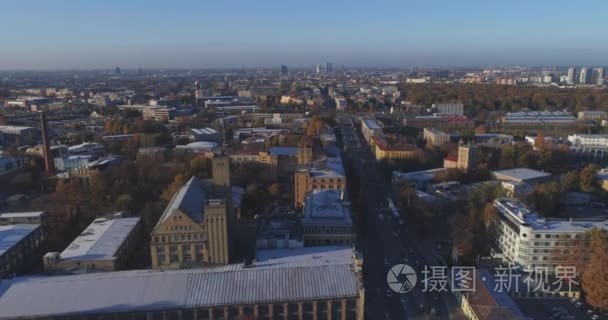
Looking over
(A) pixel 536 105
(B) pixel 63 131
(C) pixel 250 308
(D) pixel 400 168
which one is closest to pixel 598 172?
(D) pixel 400 168

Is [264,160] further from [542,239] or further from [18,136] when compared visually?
[18,136]

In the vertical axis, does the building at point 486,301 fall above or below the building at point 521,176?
below

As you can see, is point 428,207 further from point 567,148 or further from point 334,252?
point 567,148

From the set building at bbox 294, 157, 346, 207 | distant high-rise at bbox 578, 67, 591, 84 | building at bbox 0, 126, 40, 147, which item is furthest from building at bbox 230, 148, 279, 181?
distant high-rise at bbox 578, 67, 591, 84

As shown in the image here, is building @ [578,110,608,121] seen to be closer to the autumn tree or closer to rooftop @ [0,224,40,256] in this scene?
the autumn tree

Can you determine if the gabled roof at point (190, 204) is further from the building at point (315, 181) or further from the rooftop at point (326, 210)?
the building at point (315, 181)

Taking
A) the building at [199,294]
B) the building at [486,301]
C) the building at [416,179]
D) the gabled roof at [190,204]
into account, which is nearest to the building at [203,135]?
the building at [416,179]

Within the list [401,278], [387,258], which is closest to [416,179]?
[387,258]
